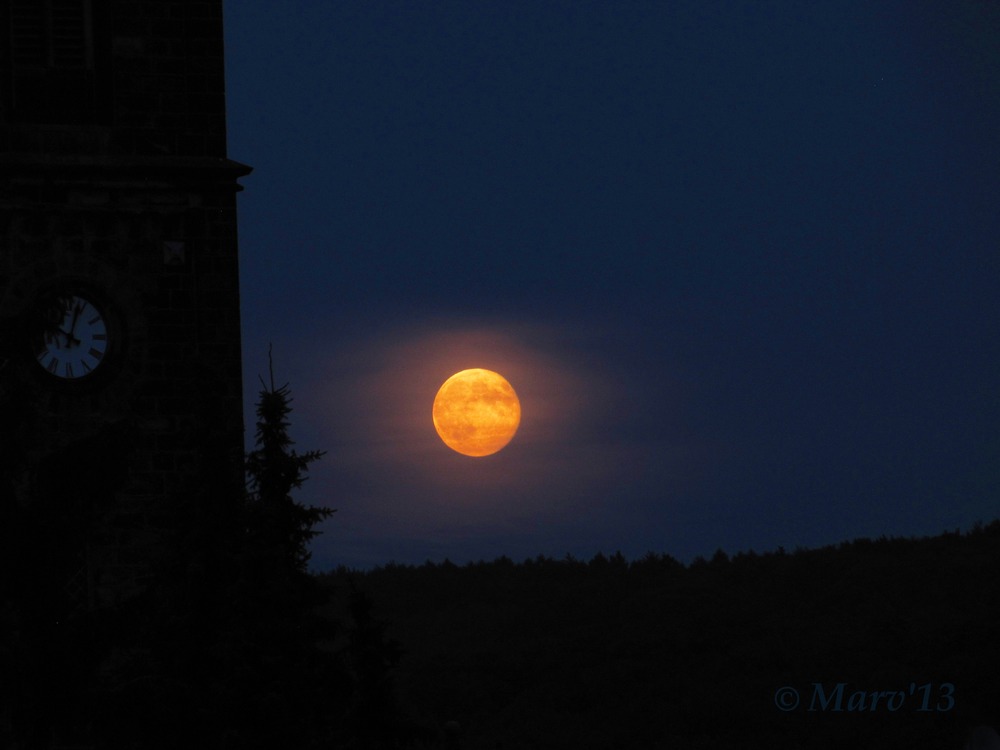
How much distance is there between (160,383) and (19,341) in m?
3.29

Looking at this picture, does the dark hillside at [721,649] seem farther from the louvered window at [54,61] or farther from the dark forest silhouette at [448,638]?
the louvered window at [54,61]

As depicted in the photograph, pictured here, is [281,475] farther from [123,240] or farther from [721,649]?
[721,649]

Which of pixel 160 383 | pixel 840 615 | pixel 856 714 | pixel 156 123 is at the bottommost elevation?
pixel 856 714

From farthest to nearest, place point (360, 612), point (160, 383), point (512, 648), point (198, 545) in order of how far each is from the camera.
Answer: point (512, 648), point (160, 383), point (360, 612), point (198, 545)

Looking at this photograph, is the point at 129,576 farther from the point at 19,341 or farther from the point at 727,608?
the point at 727,608

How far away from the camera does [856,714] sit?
31.9 m

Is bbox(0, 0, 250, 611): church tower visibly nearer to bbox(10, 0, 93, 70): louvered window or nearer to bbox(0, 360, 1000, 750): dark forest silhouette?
bbox(10, 0, 93, 70): louvered window

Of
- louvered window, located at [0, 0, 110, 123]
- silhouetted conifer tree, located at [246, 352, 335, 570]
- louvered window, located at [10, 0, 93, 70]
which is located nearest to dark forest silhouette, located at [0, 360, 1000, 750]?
silhouetted conifer tree, located at [246, 352, 335, 570]

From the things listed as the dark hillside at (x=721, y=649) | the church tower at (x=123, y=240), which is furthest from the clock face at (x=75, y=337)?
the dark hillside at (x=721, y=649)

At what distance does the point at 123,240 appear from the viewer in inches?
873

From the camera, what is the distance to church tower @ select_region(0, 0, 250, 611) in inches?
848

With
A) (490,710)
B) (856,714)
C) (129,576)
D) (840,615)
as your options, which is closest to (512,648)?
(490,710)

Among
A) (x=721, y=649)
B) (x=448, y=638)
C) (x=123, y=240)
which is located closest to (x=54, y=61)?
(x=123, y=240)

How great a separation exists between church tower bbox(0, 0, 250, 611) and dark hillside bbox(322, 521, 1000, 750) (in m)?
14.8
